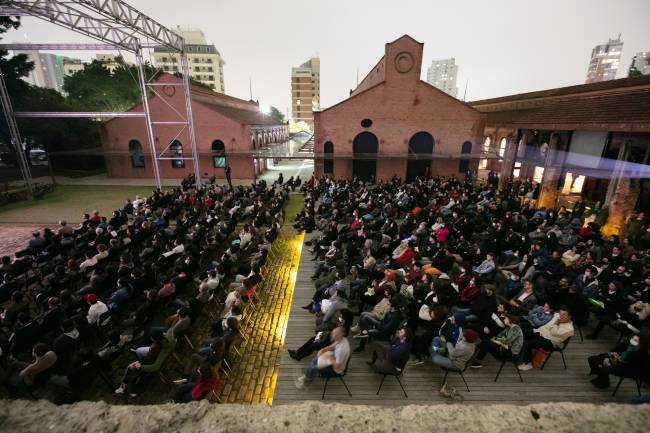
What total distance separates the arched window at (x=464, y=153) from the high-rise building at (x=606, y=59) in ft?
465

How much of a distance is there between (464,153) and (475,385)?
22.1 m

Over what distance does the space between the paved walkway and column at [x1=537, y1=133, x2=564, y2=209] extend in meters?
15.5

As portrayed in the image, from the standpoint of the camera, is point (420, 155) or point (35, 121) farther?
point (35, 121)

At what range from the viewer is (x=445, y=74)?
590 ft

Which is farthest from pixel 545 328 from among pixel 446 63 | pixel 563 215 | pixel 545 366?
pixel 446 63

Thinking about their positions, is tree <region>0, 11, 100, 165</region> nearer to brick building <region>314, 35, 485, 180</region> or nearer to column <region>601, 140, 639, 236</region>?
brick building <region>314, 35, 485, 180</region>

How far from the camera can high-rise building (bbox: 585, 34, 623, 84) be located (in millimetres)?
115456

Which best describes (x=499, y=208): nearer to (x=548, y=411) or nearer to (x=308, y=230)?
(x=308, y=230)

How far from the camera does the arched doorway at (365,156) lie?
24.4 metres

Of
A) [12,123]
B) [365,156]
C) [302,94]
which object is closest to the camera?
[12,123]

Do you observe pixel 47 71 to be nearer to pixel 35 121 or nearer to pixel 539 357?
pixel 35 121

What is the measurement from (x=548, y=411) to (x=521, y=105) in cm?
3378

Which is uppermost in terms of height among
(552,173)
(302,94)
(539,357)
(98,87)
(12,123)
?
(302,94)

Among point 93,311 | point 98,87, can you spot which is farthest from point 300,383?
point 98,87
